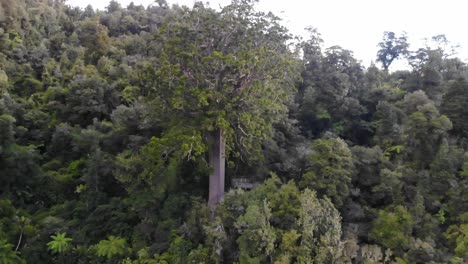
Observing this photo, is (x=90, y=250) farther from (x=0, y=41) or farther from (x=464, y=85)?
(x=0, y=41)

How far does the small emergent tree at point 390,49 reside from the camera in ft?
73.7

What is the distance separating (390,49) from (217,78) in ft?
56.8

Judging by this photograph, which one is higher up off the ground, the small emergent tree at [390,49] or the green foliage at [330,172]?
the small emergent tree at [390,49]

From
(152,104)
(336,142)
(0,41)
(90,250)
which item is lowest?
(90,250)

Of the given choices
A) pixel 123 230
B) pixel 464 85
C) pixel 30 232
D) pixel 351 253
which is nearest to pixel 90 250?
pixel 123 230

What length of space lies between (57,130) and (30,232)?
5.37 metres

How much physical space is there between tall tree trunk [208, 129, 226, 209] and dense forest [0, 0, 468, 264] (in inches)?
1.5

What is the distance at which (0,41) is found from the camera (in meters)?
25.0

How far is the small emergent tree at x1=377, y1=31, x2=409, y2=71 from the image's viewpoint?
22466mm

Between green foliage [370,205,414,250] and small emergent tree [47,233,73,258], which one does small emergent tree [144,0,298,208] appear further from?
small emergent tree [47,233,73,258]

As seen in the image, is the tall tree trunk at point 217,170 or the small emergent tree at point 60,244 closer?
the tall tree trunk at point 217,170

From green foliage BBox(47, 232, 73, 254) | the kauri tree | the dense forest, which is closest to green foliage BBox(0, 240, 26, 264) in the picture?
the dense forest

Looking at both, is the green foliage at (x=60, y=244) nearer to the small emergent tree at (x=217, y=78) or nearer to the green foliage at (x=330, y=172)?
the small emergent tree at (x=217, y=78)

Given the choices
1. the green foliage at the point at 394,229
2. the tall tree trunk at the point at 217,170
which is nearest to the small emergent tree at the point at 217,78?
the tall tree trunk at the point at 217,170
